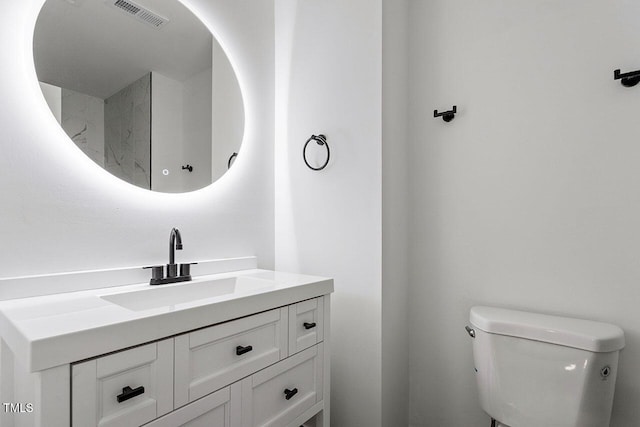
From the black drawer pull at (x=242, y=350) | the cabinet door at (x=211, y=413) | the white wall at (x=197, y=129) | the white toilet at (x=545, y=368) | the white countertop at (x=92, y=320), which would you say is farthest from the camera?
the white wall at (x=197, y=129)

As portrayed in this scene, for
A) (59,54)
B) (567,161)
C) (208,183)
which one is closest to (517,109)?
(567,161)

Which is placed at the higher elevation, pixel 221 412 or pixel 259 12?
pixel 259 12

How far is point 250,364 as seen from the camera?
1.02 m

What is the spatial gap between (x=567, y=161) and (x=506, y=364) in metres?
0.84

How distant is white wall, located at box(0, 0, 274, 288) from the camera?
1.02m

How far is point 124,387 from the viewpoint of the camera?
75 cm

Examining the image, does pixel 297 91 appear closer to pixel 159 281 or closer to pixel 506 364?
pixel 159 281

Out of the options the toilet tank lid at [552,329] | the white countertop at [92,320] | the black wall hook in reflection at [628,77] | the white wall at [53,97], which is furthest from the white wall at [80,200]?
the black wall hook in reflection at [628,77]

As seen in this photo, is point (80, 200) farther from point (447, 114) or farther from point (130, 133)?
point (447, 114)

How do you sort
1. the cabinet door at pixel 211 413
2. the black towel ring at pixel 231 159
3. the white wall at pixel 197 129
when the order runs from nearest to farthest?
1. the cabinet door at pixel 211 413
2. the white wall at pixel 197 129
3. the black towel ring at pixel 231 159

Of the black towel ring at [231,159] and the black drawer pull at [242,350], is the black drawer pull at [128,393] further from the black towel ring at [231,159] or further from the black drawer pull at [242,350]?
the black towel ring at [231,159]

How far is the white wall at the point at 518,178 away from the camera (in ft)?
4.05

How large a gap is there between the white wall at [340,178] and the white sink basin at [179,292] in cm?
45

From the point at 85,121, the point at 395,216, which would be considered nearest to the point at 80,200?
the point at 85,121
